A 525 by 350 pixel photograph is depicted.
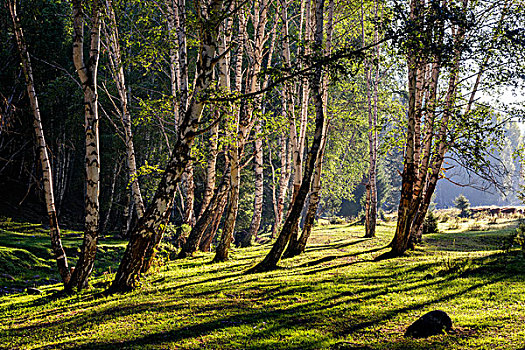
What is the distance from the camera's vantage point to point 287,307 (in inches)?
334

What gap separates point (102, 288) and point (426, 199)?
13.6m

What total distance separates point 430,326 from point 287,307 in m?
2.88

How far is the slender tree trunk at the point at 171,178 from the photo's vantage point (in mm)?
9969

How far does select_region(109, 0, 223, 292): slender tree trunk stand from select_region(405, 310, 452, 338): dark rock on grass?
623 centimetres

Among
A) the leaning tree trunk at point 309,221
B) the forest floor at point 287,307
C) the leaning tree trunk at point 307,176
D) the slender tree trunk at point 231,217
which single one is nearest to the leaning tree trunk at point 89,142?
the forest floor at point 287,307

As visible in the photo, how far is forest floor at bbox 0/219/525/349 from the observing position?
6473 millimetres

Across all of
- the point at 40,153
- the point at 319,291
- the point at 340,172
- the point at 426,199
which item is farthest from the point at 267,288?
the point at 340,172

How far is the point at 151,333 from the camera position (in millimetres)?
6688

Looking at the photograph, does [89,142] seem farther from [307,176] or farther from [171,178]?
[307,176]

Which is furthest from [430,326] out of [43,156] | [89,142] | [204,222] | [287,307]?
[204,222]

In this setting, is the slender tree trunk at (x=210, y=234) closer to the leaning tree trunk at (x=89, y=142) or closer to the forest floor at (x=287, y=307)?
the forest floor at (x=287, y=307)

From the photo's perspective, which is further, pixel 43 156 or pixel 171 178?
pixel 43 156

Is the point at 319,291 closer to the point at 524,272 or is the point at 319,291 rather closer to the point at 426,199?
the point at 524,272

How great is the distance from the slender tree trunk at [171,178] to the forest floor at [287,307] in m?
0.82
